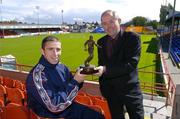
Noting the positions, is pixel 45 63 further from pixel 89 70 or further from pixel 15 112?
pixel 15 112

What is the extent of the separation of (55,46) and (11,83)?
462 cm

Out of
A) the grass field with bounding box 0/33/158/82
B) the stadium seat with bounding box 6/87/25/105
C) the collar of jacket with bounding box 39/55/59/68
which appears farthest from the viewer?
the grass field with bounding box 0/33/158/82

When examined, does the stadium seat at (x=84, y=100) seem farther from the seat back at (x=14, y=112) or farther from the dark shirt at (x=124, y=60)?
the dark shirt at (x=124, y=60)

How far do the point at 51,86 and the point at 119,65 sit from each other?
30.9 inches

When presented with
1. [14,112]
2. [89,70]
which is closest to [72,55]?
[14,112]

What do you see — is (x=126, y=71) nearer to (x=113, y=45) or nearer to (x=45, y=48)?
(x=113, y=45)

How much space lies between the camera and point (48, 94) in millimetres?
3090

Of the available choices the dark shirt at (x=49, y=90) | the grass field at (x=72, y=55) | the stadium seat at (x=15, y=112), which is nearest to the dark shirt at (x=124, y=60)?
the dark shirt at (x=49, y=90)

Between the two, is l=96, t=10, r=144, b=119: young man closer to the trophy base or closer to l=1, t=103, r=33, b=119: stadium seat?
the trophy base

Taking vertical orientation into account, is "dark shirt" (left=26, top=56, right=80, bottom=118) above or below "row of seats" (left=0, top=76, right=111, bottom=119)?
above

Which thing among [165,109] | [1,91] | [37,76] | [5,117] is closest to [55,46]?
[37,76]

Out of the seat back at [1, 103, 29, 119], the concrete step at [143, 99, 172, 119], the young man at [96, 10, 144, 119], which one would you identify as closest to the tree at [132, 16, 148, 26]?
the concrete step at [143, 99, 172, 119]

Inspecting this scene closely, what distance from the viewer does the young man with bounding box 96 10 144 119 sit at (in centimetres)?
331

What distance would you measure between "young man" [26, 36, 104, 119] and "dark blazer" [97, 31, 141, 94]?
37cm
